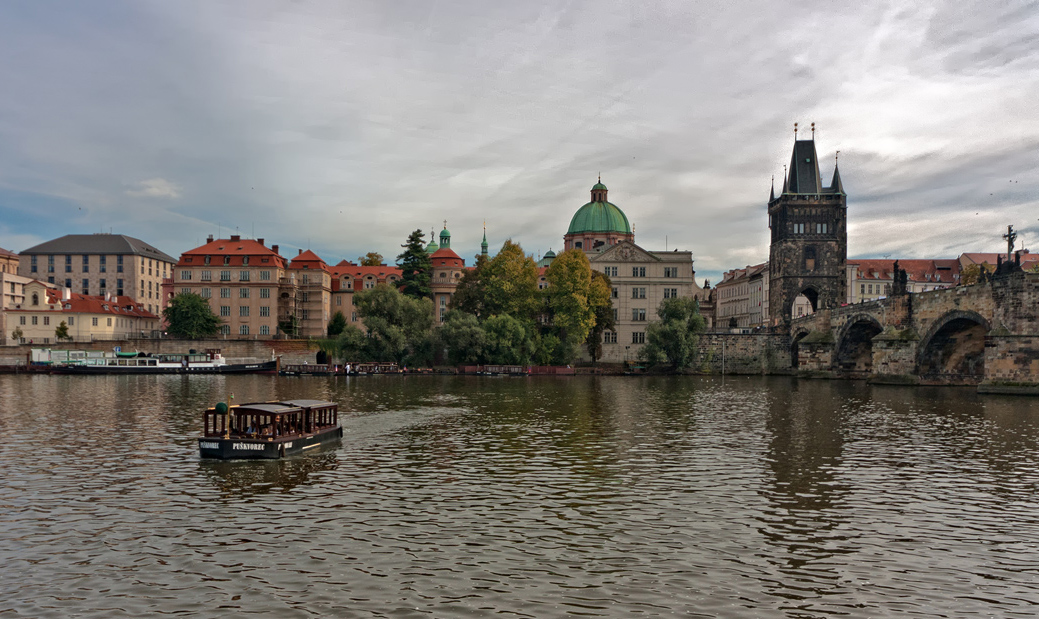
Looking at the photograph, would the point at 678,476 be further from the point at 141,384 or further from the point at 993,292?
the point at 141,384

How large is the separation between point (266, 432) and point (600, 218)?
107660mm

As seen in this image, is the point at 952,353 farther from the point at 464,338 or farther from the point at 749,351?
the point at 464,338

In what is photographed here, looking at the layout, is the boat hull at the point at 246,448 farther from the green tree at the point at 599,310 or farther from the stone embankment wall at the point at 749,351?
the stone embankment wall at the point at 749,351

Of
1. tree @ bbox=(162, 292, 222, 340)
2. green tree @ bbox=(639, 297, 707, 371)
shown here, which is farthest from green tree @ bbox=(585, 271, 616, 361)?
tree @ bbox=(162, 292, 222, 340)

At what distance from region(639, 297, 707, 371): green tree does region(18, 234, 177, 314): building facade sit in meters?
98.9

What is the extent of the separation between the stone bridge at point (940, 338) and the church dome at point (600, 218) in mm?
43307

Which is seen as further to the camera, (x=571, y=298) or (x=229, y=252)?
(x=229, y=252)

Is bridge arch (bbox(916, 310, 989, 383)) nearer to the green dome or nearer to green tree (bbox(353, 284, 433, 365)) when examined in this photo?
green tree (bbox(353, 284, 433, 365))

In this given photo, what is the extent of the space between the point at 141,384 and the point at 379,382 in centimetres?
2239

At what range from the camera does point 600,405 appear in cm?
4853

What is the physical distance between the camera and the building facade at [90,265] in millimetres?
133125

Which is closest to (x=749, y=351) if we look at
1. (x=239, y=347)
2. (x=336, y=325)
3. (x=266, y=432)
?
(x=336, y=325)

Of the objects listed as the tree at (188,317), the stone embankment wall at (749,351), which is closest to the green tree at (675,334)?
the stone embankment wall at (749,351)

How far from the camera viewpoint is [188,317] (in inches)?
4183
